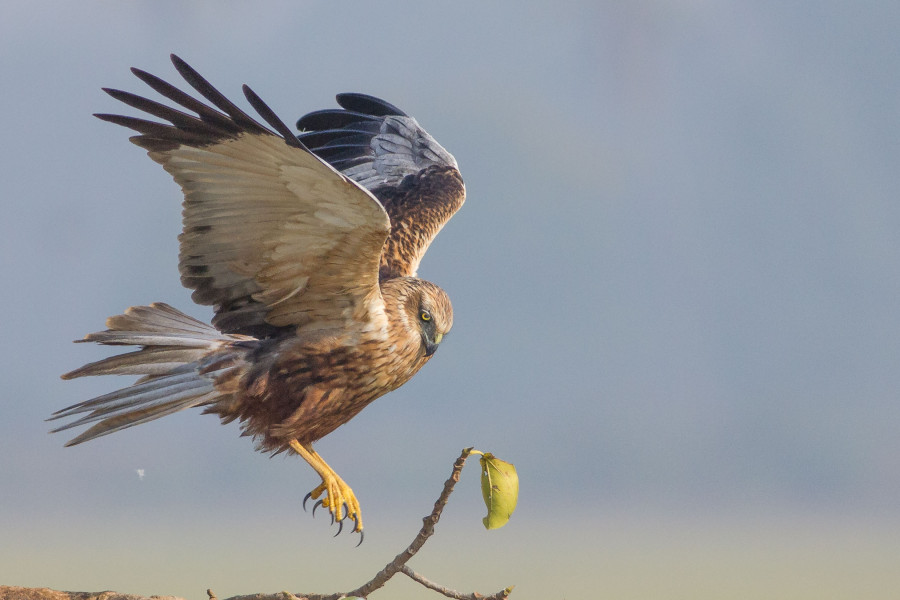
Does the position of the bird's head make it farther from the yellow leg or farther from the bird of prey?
the yellow leg

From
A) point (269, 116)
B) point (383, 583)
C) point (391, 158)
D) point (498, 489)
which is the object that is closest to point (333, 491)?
point (383, 583)

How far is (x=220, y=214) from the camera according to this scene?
3.28 metres

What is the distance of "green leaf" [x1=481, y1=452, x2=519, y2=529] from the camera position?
2.71 m

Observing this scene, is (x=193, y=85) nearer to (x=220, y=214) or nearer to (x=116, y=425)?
(x=220, y=214)

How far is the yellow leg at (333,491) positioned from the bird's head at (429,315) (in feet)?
1.97

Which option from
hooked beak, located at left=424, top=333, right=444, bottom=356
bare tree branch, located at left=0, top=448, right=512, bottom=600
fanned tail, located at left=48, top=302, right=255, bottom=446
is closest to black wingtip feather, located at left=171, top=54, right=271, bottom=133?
fanned tail, located at left=48, top=302, right=255, bottom=446

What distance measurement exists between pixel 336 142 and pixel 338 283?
2080mm

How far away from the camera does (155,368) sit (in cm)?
341

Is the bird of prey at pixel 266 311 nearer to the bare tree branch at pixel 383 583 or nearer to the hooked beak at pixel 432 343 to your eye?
the hooked beak at pixel 432 343

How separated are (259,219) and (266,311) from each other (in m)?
0.41

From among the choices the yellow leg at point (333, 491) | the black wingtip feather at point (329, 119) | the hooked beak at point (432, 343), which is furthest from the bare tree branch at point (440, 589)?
the black wingtip feather at point (329, 119)

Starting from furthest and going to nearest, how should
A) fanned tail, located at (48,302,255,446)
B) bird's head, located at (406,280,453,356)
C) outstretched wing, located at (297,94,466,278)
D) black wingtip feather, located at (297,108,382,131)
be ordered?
black wingtip feather, located at (297,108,382,131) → outstretched wing, located at (297,94,466,278) → bird's head, located at (406,280,453,356) → fanned tail, located at (48,302,255,446)

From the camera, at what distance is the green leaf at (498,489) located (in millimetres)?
2715

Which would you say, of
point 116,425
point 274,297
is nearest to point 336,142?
point 274,297
